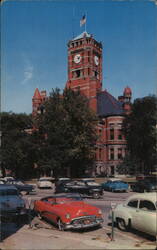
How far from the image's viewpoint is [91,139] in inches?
1902

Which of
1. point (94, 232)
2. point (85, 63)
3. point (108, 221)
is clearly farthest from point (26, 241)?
point (85, 63)

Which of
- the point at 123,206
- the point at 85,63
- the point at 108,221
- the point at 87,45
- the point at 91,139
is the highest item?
the point at 87,45

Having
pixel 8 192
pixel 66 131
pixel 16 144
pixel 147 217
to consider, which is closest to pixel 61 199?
pixel 8 192

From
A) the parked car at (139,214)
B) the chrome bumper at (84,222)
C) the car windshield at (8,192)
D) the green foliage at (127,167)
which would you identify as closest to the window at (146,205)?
the parked car at (139,214)

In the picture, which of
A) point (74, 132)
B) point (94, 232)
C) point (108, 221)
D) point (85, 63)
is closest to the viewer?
point (94, 232)

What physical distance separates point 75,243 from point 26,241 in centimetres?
175

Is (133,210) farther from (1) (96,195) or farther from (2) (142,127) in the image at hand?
(2) (142,127)

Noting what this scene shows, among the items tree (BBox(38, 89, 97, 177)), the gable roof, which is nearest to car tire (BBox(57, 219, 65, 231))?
tree (BBox(38, 89, 97, 177))

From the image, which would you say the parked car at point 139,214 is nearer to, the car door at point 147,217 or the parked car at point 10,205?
the car door at point 147,217

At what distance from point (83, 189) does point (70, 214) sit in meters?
14.7

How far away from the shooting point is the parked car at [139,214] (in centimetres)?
962

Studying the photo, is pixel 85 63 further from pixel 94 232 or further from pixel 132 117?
pixel 94 232

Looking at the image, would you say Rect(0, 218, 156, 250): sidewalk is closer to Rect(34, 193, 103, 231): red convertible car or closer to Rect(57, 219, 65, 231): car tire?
Rect(57, 219, 65, 231): car tire

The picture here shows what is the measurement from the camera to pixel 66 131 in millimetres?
46531
